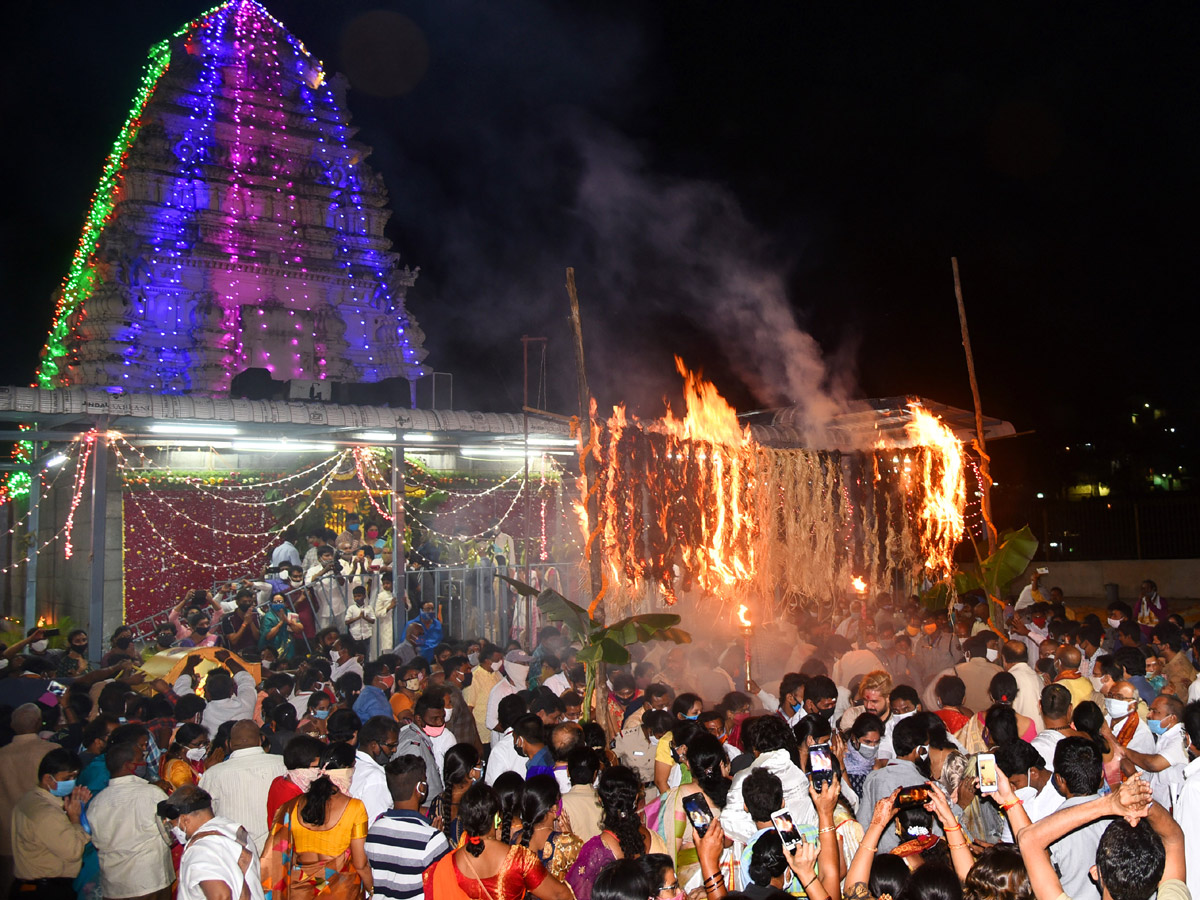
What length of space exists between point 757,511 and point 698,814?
6.65 metres

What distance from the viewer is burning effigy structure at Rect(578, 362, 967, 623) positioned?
9.22m

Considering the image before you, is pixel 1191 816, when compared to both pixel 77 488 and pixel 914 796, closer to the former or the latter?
pixel 914 796

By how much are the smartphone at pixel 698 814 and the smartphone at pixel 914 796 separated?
89 cm

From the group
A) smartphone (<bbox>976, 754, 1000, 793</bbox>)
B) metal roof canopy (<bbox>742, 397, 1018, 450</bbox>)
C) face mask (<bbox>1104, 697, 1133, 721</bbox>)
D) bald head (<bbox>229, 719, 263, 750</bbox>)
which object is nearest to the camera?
smartphone (<bbox>976, 754, 1000, 793</bbox>)

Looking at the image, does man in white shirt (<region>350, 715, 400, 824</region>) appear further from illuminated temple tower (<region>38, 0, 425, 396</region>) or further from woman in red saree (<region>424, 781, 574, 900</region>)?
illuminated temple tower (<region>38, 0, 425, 396</region>)

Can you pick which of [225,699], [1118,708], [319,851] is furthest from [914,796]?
[225,699]

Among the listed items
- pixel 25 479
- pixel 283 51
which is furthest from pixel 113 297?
pixel 283 51

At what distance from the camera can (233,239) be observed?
2294 centimetres

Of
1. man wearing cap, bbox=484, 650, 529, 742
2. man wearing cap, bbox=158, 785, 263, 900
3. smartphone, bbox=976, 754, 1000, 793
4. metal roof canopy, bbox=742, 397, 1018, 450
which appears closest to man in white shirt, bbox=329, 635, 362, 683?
man wearing cap, bbox=484, 650, 529, 742

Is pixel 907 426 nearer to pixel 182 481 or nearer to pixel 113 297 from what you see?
pixel 182 481

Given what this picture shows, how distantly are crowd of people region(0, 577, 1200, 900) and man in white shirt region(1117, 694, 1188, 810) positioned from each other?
2 cm

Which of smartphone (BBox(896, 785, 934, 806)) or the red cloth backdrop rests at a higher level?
the red cloth backdrop

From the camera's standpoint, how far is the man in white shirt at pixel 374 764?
18.5 ft

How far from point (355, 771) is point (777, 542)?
20.8ft
